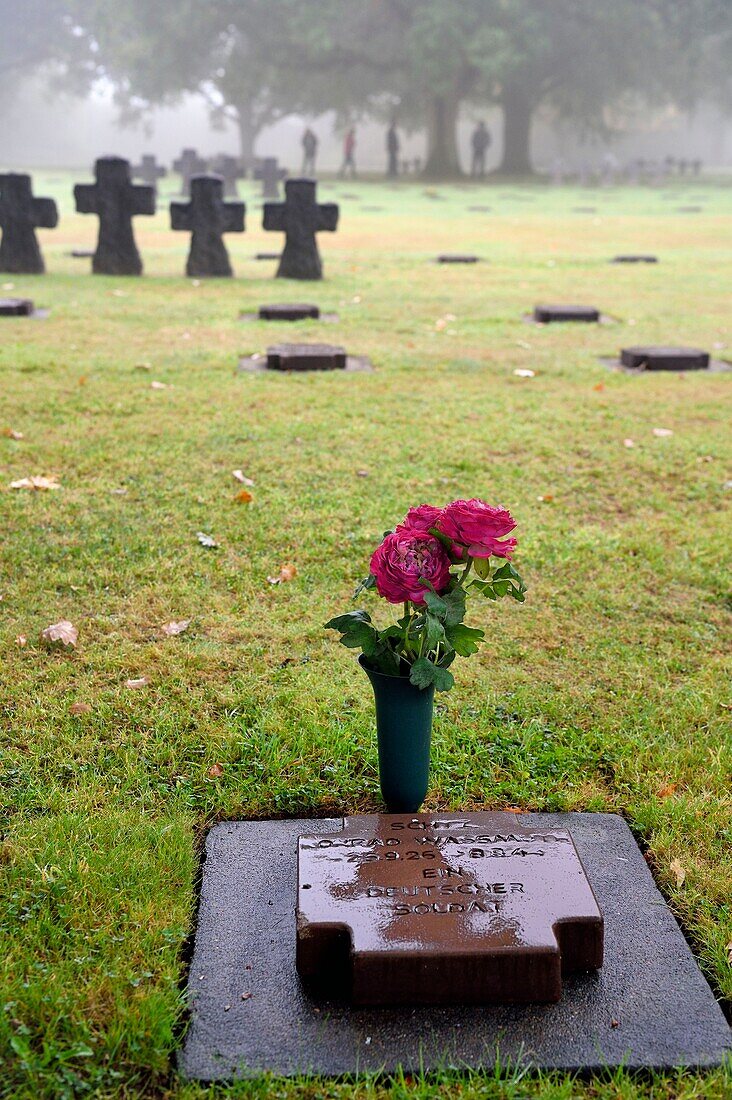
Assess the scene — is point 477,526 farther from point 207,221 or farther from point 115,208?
point 115,208

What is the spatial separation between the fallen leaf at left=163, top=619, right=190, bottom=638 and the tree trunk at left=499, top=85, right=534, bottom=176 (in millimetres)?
39937

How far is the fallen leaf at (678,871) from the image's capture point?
86.4 inches

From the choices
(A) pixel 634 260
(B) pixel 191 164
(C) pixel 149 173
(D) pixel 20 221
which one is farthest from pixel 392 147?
(D) pixel 20 221

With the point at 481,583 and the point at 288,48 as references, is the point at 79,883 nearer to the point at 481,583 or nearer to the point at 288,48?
the point at 481,583

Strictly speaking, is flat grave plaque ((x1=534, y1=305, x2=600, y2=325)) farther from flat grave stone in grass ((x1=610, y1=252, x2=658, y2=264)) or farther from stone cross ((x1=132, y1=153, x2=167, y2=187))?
stone cross ((x1=132, y1=153, x2=167, y2=187))

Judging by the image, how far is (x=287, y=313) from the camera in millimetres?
8781

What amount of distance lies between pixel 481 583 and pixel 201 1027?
1.06 m

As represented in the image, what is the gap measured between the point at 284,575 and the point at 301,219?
334 inches

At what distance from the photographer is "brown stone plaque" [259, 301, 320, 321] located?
8781 millimetres

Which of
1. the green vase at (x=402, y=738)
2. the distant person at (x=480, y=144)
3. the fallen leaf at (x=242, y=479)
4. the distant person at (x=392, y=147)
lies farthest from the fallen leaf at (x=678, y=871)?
the distant person at (x=480, y=144)

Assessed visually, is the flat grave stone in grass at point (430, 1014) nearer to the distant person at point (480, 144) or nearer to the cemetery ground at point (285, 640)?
the cemetery ground at point (285, 640)


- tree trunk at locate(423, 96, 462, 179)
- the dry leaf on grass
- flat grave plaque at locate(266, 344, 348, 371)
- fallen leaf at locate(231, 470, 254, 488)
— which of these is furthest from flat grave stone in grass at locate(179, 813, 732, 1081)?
tree trunk at locate(423, 96, 462, 179)

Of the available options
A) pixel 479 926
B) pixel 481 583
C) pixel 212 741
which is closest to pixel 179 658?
pixel 212 741

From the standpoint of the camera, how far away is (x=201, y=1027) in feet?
5.92
